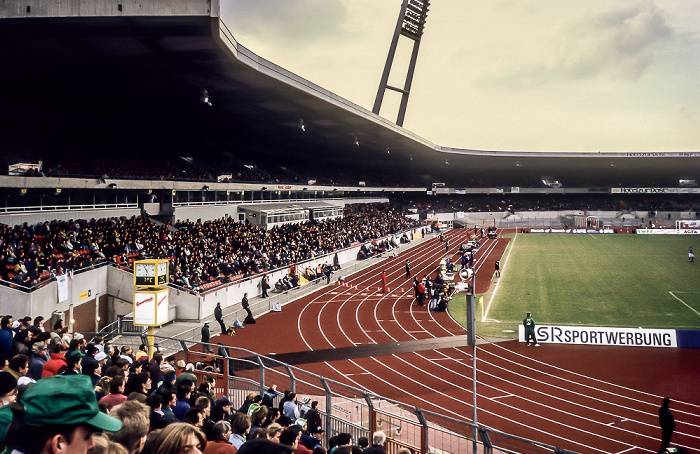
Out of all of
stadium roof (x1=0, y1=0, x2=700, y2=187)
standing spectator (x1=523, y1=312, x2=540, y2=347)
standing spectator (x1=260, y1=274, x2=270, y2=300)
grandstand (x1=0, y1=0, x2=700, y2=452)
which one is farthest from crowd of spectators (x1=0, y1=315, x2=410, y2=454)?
standing spectator (x1=260, y1=274, x2=270, y2=300)

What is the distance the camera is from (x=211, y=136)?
45344 millimetres

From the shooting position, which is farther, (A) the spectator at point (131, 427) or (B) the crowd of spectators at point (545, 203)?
(B) the crowd of spectators at point (545, 203)

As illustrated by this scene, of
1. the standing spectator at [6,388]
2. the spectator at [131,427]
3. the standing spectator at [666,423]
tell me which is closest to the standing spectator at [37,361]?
the standing spectator at [6,388]

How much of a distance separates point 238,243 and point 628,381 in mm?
21204

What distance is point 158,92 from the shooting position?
2967cm

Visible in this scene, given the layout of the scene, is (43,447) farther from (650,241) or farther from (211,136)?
(650,241)

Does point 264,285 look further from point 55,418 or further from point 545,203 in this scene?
point 545,203

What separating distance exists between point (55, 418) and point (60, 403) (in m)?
0.06

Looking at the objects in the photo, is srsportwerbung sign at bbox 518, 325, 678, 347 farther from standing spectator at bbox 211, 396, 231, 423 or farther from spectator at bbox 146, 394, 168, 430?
spectator at bbox 146, 394, 168, 430

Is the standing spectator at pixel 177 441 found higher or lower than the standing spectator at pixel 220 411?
higher

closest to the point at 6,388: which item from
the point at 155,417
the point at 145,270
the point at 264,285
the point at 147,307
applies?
the point at 155,417

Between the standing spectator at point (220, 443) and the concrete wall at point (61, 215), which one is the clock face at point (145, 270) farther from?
the concrete wall at point (61, 215)

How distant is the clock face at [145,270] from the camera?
13549mm

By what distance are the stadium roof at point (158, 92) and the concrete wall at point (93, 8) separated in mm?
31
